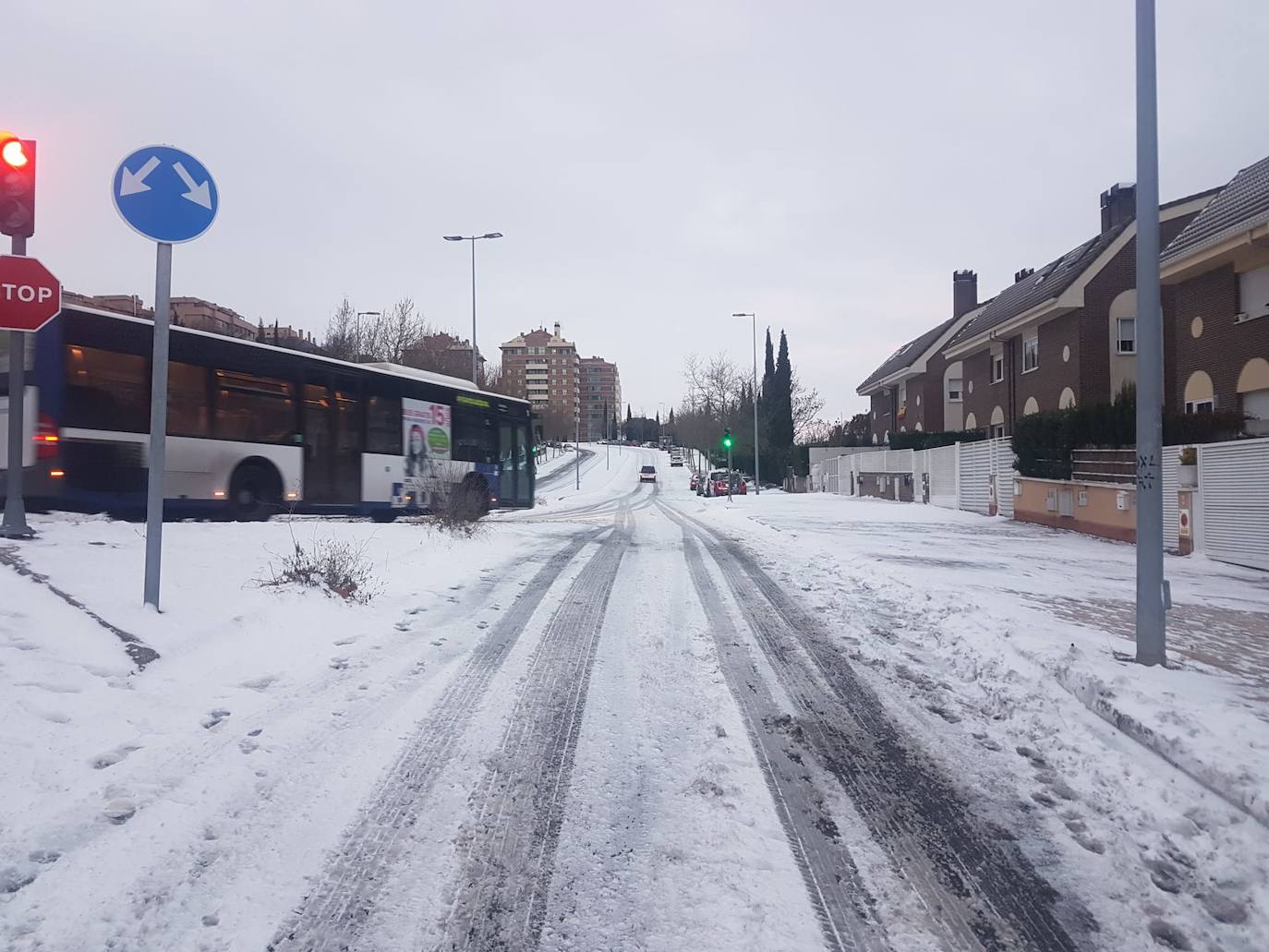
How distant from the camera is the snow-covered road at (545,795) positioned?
2.80 m

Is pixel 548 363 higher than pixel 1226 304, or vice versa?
pixel 548 363

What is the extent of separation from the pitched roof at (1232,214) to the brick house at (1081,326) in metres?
3.80

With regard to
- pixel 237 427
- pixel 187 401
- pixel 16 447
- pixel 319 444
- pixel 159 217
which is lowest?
pixel 16 447

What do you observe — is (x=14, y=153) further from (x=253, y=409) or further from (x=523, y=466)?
(x=523, y=466)

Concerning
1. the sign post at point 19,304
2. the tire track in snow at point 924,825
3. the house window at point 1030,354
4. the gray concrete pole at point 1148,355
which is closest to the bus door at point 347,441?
the sign post at point 19,304

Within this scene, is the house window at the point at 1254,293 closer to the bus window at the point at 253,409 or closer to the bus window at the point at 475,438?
Result: the bus window at the point at 475,438

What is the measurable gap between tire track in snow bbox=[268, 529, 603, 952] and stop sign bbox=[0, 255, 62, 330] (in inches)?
179

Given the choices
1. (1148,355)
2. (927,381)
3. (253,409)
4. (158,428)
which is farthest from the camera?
(927,381)

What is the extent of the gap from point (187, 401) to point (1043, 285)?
29.9m

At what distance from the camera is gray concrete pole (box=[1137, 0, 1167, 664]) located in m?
5.93

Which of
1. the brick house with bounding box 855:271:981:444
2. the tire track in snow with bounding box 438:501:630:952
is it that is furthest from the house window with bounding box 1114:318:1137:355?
the tire track in snow with bounding box 438:501:630:952

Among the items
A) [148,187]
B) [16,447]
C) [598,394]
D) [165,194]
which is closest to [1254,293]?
[165,194]

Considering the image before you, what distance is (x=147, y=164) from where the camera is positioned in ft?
18.8

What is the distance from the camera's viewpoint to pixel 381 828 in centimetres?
341
